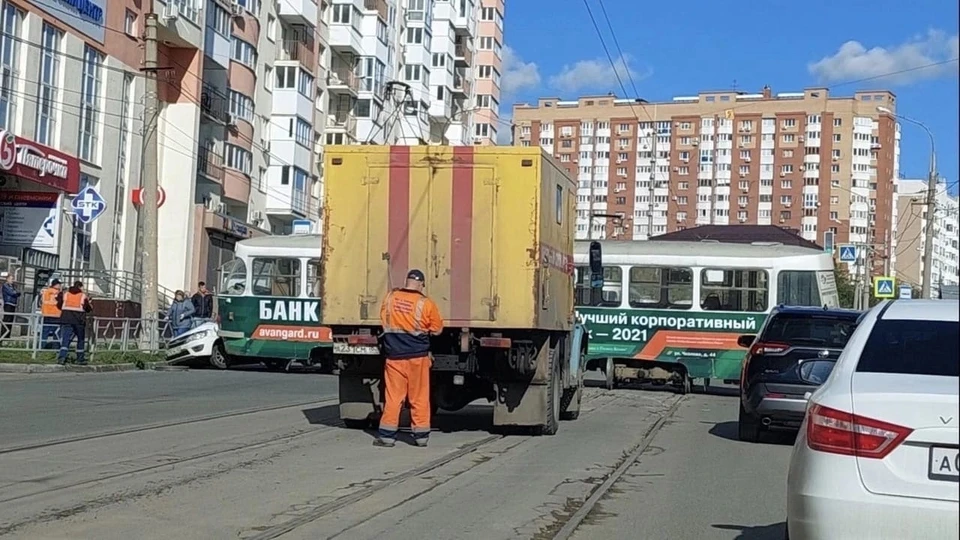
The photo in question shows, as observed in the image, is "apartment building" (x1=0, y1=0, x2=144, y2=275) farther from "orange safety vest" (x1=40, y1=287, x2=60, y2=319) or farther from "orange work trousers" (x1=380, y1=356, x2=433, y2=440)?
"orange work trousers" (x1=380, y1=356, x2=433, y2=440)

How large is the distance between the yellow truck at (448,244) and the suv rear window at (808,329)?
2751mm

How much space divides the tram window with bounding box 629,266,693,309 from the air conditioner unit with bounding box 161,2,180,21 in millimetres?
23588

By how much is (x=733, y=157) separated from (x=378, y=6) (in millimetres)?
74550

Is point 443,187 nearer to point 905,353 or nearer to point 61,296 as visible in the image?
point 905,353

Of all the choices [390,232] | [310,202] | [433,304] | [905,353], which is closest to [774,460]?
[433,304]

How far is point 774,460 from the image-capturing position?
Result: 41.2 feet

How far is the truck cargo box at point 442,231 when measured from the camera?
13031 mm

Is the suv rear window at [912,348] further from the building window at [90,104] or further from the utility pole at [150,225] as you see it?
the building window at [90,104]

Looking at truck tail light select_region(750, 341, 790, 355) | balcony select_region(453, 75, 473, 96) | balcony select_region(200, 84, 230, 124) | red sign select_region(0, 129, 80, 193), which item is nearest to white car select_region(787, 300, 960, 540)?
truck tail light select_region(750, 341, 790, 355)

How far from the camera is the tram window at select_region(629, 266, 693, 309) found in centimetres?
2450

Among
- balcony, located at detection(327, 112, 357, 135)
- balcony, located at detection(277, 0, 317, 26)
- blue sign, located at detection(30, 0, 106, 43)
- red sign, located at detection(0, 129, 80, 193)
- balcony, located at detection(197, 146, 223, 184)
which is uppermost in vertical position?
balcony, located at detection(277, 0, 317, 26)

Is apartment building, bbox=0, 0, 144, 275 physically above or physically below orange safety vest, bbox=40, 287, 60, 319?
above

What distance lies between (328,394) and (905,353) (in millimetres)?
14934

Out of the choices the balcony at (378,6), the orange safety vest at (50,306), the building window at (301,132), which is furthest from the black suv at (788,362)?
the balcony at (378,6)
